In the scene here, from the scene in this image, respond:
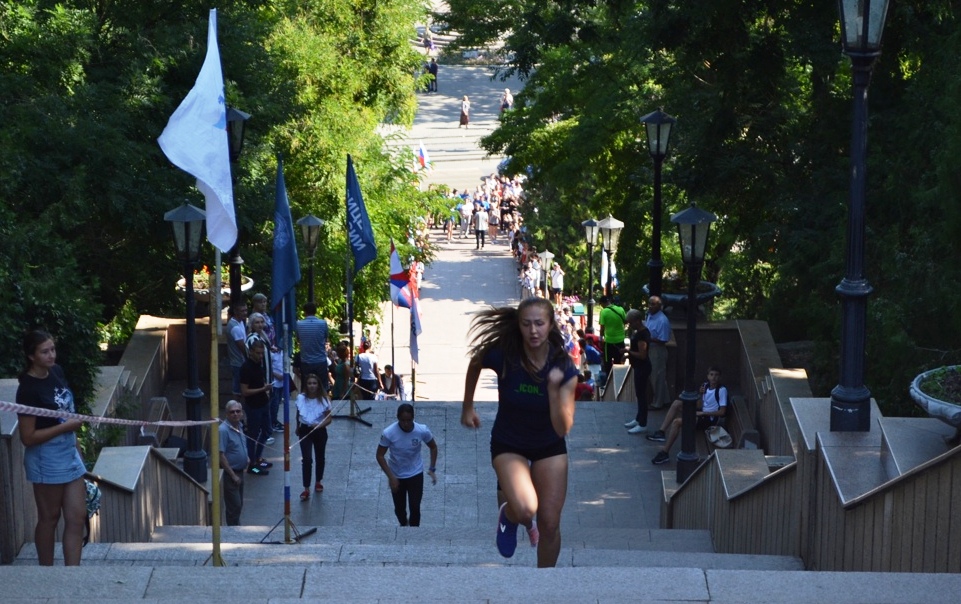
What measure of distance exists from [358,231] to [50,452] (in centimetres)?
1123

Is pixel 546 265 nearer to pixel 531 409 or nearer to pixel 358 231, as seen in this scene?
pixel 358 231

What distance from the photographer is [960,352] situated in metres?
12.1

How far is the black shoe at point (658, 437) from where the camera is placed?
15953 mm

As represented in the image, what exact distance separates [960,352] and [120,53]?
11.9 m

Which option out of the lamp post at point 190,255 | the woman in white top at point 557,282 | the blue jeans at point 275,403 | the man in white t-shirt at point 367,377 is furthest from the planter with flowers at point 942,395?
A: the woman in white top at point 557,282

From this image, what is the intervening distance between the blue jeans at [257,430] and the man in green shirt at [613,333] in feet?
26.4

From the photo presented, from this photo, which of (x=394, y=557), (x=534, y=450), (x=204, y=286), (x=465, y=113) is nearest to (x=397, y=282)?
(x=204, y=286)

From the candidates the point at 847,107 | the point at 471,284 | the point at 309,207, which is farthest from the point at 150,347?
the point at 471,284

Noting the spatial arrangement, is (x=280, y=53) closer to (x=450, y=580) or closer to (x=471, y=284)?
(x=471, y=284)

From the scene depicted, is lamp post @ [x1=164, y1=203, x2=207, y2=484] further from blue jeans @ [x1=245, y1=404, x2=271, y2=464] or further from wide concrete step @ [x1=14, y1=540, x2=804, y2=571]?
wide concrete step @ [x1=14, y1=540, x2=804, y2=571]

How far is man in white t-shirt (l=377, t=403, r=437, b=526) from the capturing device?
11.9m

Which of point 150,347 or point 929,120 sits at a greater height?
point 929,120

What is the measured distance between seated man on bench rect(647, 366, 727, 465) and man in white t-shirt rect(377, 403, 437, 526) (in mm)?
3408

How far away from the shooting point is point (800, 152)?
722 inches
